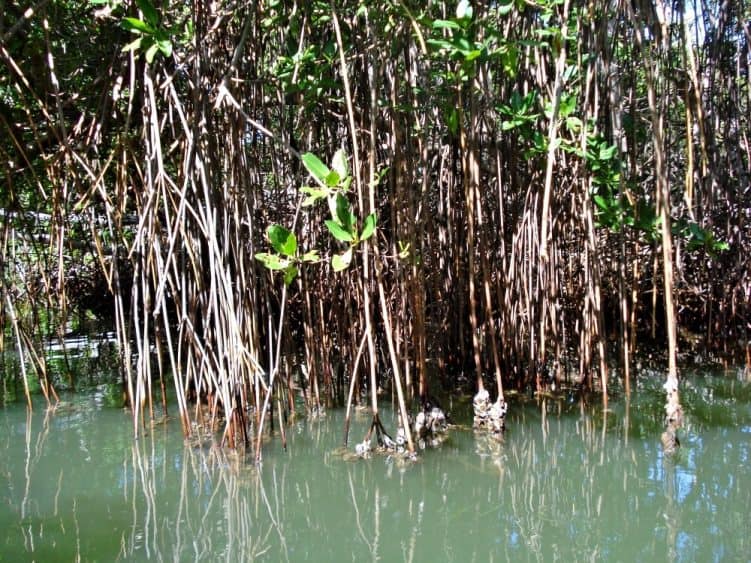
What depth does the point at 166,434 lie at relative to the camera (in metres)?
3.14

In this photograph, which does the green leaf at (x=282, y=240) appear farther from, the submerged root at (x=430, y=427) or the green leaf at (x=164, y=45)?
the submerged root at (x=430, y=427)

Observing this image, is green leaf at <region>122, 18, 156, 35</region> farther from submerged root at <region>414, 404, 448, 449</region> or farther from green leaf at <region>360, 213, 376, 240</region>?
submerged root at <region>414, 404, 448, 449</region>

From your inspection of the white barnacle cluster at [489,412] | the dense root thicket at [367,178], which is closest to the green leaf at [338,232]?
the dense root thicket at [367,178]

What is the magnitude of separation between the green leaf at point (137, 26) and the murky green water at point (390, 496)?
154cm

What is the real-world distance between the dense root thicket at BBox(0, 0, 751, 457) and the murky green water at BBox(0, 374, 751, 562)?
204mm

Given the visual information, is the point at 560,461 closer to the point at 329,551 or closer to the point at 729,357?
the point at 329,551

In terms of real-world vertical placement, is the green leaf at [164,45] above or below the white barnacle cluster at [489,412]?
above

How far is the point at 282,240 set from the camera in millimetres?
2373

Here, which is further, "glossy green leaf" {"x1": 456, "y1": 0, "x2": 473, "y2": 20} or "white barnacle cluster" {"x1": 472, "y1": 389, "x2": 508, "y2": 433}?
"white barnacle cluster" {"x1": 472, "y1": 389, "x2": 508, "y2": 433}

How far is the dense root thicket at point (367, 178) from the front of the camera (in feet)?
8.72

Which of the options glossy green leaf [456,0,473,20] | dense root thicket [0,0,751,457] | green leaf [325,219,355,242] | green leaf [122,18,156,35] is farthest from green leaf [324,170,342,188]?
green leaf [122,18,156,35]

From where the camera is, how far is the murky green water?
6.97 feet

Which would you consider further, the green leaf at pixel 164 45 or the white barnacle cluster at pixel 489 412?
the white barnacle cluster at pixel 489 412

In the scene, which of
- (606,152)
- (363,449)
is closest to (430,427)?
(363,449)
